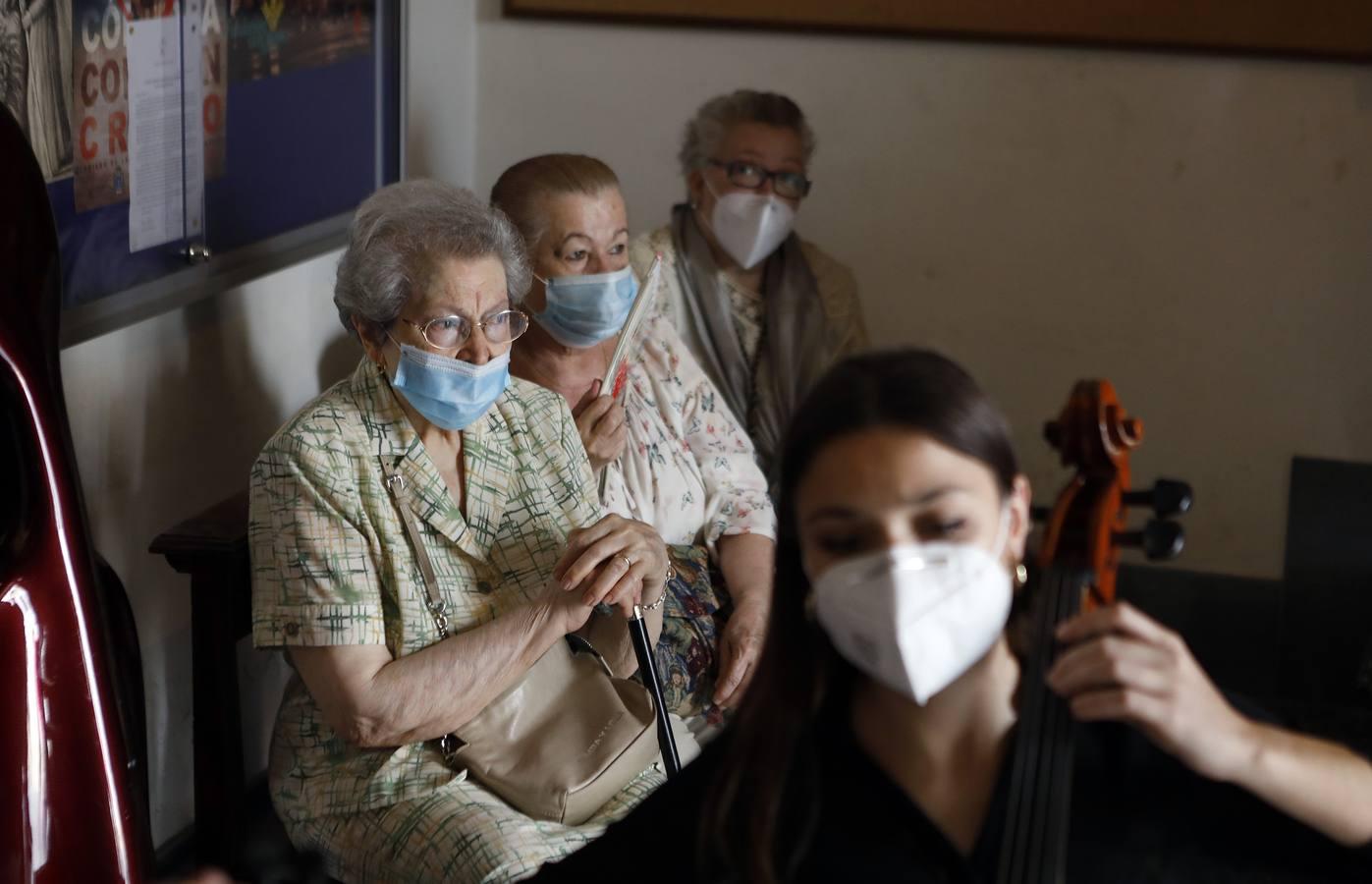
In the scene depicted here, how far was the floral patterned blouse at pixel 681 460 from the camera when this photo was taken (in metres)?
2.44

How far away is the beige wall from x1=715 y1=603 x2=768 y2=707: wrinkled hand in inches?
57.0

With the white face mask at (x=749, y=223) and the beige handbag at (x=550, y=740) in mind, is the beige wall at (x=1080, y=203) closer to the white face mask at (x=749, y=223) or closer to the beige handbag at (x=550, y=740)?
the white face mask at (x=749, y=223)

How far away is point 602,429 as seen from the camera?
2.36 meters

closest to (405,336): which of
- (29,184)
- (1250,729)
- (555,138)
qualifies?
(29,184)

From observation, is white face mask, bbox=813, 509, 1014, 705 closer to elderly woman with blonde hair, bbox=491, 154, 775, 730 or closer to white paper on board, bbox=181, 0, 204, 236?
elderly woman with blonde hair, bbox=491, 154, 775, 730

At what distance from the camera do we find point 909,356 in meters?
1.17

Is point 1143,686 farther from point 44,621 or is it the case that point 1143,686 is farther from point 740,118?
point 740,118

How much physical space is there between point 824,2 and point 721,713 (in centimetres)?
179

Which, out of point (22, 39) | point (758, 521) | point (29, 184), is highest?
point (22, 39)

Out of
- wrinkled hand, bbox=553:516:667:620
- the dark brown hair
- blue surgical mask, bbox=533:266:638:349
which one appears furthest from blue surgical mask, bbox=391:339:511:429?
the dark brown hair

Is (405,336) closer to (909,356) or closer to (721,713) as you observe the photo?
(721,713)

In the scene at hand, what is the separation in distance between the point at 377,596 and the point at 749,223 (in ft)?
4.49

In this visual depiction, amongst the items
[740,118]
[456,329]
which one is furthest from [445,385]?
[740,118]

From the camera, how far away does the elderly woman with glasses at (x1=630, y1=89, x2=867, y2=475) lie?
9.73 ft
